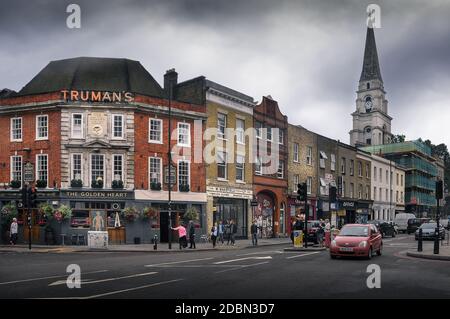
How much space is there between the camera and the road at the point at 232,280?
11.7 m

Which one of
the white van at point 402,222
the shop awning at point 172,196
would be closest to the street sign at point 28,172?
the shop awning at point 172,196

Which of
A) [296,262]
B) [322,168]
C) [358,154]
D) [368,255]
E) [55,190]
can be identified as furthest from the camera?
[358,154]

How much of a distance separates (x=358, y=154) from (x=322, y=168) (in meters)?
10.8

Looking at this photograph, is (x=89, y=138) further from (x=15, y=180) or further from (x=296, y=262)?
(x=296, y=262)

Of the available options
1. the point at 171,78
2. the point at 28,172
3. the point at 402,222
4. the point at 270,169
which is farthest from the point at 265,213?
the point at 28,172

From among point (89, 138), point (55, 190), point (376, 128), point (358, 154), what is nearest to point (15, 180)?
point (55, 190)

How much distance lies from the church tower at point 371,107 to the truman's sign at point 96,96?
76208 mm

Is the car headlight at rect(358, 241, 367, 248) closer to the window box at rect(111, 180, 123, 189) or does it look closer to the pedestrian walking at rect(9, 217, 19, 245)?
the window box at rect(111, 180, 123, 189)

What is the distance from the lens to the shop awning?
3588 centimetres

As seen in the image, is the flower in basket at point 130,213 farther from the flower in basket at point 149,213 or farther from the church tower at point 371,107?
the church tower at point 371,107

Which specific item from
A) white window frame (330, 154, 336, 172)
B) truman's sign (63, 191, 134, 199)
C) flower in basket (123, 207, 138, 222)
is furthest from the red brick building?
truman's sign (63, 191, 134, 199)

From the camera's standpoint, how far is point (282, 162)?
4850 cm

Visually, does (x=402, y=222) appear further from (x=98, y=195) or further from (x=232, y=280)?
(x=232, y=280)

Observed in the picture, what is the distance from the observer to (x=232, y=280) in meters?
14.1
